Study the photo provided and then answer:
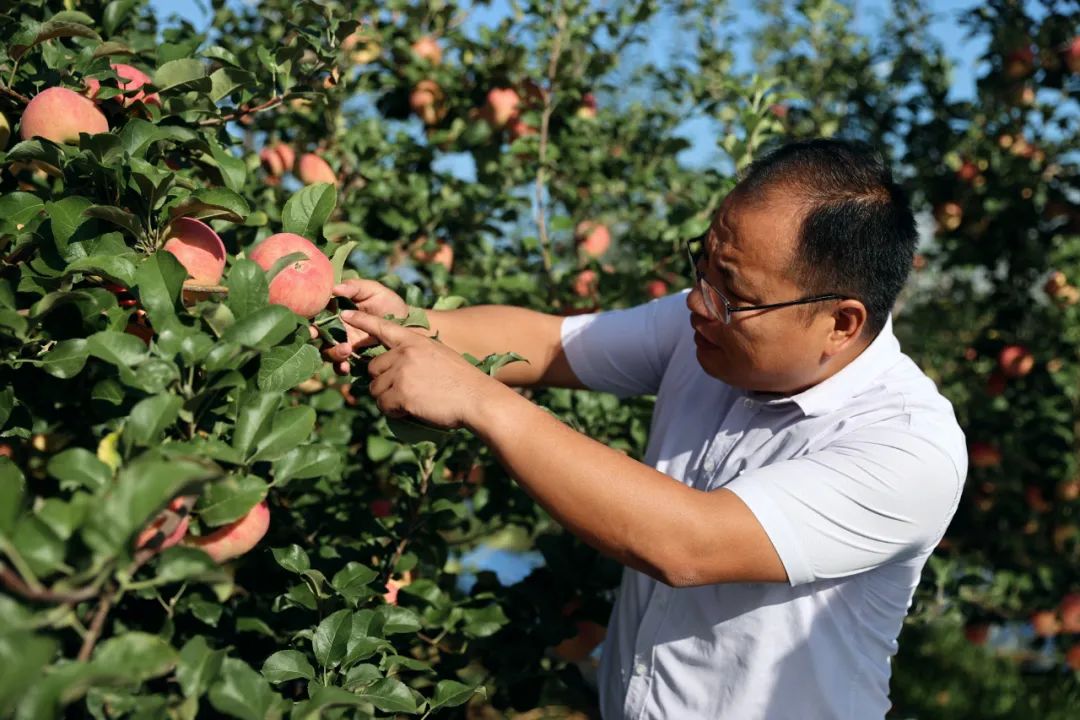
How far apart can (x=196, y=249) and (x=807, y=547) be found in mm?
948

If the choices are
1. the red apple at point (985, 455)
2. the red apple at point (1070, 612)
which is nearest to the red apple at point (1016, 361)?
the red apple at point (985, 455)

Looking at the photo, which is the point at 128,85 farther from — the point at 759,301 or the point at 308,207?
the point at 759,301

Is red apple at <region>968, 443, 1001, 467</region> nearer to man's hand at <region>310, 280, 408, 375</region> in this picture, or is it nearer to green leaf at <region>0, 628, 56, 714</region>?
man's hand at <region>310, 280, 408, 375</region>

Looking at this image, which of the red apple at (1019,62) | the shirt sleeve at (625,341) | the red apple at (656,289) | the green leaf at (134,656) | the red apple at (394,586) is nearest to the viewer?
the green leaf at (134,656)

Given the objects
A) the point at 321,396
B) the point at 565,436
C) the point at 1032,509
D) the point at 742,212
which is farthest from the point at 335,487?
the point at 1032,509

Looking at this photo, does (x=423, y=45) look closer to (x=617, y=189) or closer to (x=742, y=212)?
(x=617, y=189)

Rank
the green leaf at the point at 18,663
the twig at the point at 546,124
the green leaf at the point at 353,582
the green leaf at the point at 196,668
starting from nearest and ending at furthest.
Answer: the green leaf at the point at 18,663 < the green leaf at the point at 196,668 < the green leaf at the point at 353,582 < the twig at the point at 546,124

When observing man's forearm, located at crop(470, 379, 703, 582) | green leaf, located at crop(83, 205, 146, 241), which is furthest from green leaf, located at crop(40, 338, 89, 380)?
man's forearm, located at crop(470, 379, 703, 582)

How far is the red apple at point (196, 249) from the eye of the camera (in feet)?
4.34

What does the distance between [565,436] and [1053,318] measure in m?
3.18

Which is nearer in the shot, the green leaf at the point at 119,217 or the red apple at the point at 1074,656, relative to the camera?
the green leaf at the point at 119,217

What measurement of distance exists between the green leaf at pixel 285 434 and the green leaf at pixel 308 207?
15.1 inches

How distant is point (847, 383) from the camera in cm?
158

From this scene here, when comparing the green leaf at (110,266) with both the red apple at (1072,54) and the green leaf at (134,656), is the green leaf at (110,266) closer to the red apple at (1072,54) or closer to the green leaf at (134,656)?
the green leaf at (134,656)
